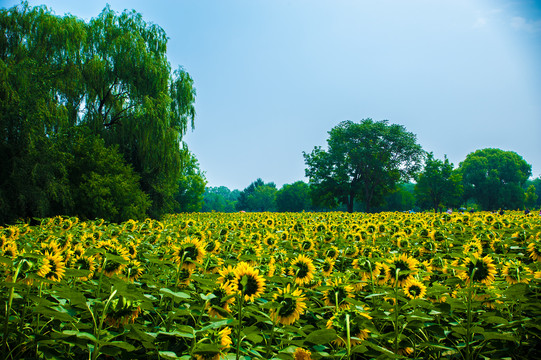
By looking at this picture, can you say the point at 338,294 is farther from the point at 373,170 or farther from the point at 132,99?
the point at 373,170

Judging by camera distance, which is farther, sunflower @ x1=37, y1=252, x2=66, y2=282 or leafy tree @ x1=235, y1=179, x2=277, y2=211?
leafy tree @ x1=235, y1=179, x2=277, y2=211

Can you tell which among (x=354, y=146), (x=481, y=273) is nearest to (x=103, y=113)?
(x=481, y=273)

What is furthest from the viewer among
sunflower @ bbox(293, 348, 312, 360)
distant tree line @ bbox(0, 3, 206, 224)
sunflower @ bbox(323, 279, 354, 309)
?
distant tree line @ bbox(0, 3, 206, 224)

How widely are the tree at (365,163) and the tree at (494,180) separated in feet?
88.9

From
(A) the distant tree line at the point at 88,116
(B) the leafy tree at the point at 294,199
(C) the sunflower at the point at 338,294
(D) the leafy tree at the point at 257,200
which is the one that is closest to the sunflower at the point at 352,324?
(C) the sunflower at the point at 338,294

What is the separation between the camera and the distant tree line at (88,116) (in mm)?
10977

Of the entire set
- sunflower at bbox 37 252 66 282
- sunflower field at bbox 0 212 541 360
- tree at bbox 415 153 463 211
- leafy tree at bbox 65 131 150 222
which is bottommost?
sunflower field at bbox 0 212 541 360

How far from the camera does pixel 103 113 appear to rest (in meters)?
15.3

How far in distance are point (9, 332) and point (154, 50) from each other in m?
18.2

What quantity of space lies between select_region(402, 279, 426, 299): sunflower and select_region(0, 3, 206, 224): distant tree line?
12.5m

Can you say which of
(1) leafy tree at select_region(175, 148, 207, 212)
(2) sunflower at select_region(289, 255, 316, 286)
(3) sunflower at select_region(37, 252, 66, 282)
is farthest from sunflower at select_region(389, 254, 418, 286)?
(1) leafy tree at select_region(175, 148, 207, 212)

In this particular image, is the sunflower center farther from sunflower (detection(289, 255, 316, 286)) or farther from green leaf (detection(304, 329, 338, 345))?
green leaf (detection(304, 329, 338, 345))

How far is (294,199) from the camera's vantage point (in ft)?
223

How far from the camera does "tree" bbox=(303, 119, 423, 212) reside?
33438mm
